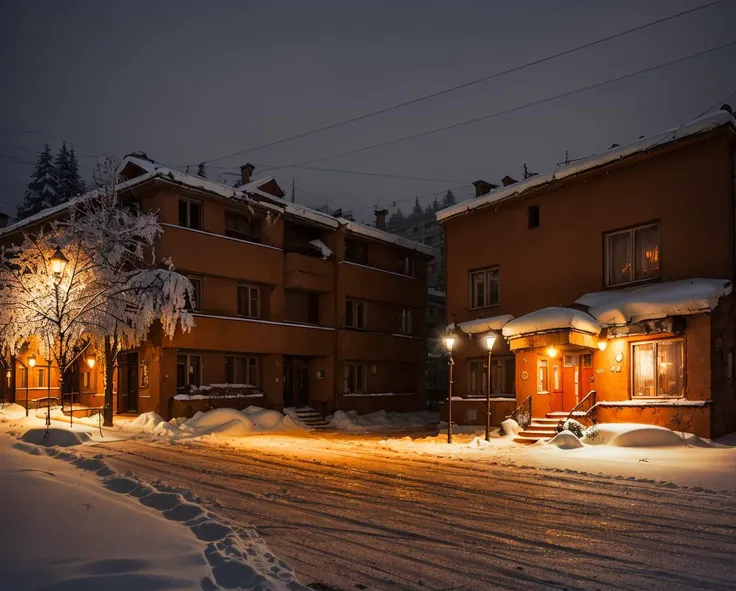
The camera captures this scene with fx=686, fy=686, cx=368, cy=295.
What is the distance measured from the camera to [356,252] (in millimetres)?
38438

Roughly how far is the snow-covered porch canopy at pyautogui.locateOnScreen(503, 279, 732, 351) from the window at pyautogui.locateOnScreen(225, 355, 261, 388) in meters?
13.4

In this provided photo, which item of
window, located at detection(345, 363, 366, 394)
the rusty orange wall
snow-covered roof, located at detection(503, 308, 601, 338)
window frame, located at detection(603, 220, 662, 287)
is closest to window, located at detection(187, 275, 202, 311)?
window, located at detection(345, 363, 366, 394)

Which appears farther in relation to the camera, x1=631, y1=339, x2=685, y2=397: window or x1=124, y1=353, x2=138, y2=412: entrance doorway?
x1=124, y1=353, x2=138, y2=412: entrance doorway

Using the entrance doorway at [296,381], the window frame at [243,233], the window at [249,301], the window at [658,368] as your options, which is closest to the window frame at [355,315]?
the entrance doorway at [296,381]

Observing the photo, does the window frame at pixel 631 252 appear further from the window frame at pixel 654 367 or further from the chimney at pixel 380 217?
the chimney at pixel 380 217

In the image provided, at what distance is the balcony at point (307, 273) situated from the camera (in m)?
33.1

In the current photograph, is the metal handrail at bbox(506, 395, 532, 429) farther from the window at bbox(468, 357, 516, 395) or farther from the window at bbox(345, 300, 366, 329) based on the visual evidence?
the window at bbox(345, 300, 366, 329)

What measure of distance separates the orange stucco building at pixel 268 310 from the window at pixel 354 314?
0.06 metres

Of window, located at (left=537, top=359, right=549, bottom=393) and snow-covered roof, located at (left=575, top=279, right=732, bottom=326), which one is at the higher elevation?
snow-covered roof, located at (left=575, top=279, right=732, bottom=326)

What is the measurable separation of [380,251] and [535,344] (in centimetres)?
1768

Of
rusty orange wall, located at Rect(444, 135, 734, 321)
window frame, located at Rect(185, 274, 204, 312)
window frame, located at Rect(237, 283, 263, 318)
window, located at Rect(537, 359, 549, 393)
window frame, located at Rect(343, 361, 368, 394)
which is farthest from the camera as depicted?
window frame, located at Rect(343, 361, 368, 394)

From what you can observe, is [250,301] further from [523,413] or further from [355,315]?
[523,413]

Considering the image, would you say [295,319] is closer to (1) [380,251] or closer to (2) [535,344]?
(1) [380,251]

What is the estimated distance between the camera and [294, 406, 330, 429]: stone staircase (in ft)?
103
